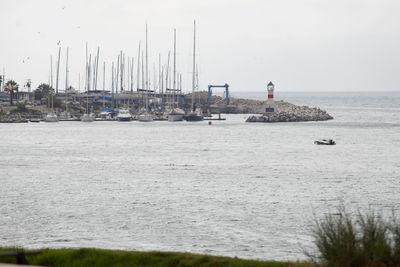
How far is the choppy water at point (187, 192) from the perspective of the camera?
75.0ft

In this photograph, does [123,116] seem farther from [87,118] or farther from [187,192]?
[187,192]

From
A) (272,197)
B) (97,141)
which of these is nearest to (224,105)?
(97,141)

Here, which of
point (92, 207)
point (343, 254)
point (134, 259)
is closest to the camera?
point (343, 254)

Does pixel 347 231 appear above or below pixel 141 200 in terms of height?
above

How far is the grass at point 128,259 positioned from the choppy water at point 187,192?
5597mm

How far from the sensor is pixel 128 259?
531 inches

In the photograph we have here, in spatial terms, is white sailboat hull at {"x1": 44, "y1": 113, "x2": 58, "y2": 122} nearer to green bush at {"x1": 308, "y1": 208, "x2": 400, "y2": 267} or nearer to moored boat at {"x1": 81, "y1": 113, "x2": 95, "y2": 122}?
moored boat at {"x1": 81, "y1": 113, "x2": 95, "y2": 122}

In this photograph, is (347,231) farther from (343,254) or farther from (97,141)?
(97,141)

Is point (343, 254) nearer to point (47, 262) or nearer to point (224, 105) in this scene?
point (47, 262)

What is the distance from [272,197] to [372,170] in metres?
17.9

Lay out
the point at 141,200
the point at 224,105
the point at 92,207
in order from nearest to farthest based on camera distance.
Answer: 1. the point at 92,207
2. the point at 141,200
3. the point at 224,105

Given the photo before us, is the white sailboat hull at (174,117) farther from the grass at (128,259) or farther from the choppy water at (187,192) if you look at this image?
the grass at (128,259)

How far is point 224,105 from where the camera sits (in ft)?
620

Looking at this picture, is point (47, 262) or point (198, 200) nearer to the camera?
point (47, 262)
